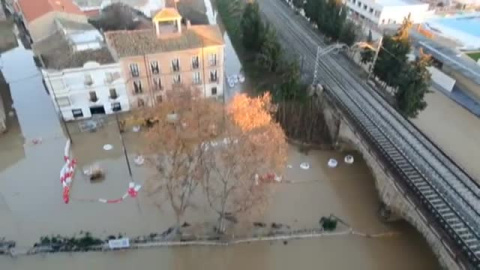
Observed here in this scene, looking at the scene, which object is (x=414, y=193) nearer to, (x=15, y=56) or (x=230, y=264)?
(x=230, y=264)

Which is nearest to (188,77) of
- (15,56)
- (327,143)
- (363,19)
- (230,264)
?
(327,143)

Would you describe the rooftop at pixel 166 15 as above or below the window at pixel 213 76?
above

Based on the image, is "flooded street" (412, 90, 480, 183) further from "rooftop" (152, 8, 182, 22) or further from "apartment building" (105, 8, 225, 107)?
"rooftop" (152, 8, 182, 22)

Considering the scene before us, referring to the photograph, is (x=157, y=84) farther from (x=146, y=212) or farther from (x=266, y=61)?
(x=146, y=212)

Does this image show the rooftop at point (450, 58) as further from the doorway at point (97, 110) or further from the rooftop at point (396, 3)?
the doorway at point (97, 110)

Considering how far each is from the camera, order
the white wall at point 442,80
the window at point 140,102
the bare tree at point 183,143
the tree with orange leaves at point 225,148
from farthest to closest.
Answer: the white wall at point 442,80 < the window at point 140,102 < the bare tree at point 183,143 < the tree with orange leaves at point 225,148

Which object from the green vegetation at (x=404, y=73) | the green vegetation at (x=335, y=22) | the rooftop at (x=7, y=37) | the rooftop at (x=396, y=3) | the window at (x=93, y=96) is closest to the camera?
the green vegetation at (x=404, y=73)

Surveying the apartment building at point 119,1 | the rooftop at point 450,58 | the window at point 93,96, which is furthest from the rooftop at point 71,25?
the rooftop at point 450,58
